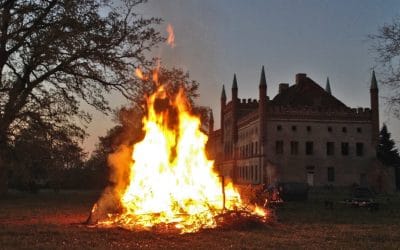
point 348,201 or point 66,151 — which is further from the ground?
point 66,151

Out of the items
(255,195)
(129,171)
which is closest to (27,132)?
(129,171)

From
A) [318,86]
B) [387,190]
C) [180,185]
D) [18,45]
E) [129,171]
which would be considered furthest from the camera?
[318,86]

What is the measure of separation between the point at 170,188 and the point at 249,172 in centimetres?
5098

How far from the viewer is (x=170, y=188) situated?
622 inches

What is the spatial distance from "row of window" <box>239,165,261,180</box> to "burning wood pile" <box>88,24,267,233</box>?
4456 cm

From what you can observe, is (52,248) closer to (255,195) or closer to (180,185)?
(180,185)

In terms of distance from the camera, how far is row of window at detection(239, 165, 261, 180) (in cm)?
6195

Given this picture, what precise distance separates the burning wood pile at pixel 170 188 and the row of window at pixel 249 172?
44.6 m

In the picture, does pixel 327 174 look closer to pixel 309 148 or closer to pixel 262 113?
pixel 309 148

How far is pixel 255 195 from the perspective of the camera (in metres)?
18.0

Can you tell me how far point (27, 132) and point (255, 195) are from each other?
9386 mm

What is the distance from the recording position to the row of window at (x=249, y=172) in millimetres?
61947

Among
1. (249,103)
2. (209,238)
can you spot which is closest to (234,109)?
(249,103)

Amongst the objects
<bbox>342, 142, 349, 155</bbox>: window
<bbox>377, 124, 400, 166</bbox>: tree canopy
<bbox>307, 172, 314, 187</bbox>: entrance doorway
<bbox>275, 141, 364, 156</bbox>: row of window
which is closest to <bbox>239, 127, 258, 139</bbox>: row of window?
<bbox>275, 141, 364, 156</bbox>: row of window
